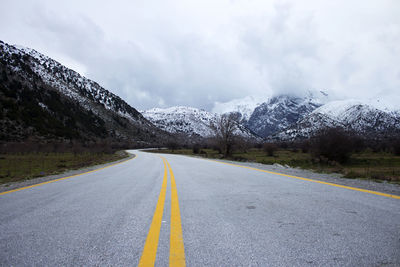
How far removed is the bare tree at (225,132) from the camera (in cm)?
3866

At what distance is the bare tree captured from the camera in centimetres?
3866

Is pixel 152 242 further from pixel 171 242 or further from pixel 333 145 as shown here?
pixel 333 145

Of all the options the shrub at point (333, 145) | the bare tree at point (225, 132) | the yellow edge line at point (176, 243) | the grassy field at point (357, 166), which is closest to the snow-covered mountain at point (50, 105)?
the bare tree at point (225, 132)

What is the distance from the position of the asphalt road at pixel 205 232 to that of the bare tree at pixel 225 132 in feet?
112

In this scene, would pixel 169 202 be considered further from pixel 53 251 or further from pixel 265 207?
pixel 53 251

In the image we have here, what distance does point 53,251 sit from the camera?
222 centimetres

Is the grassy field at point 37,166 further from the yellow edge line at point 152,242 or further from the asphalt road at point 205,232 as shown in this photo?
the yellow edge line at point 152,242

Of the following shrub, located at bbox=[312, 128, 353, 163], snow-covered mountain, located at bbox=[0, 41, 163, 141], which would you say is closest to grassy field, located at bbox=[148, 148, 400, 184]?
shrub, located at bbox=[312, 128, 353, 163]

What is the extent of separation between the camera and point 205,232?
271cm

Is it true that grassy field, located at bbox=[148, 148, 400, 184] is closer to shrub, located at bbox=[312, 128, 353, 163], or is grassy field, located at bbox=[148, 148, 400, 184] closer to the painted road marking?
shrub, located at bbox=[312, 128, 353, 163]

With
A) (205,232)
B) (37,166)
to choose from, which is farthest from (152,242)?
(37,166)

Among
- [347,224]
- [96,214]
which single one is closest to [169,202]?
[96,214]

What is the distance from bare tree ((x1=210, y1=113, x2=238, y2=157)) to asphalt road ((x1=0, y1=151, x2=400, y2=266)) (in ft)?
112

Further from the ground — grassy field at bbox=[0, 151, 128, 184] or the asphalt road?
the asphalt road
